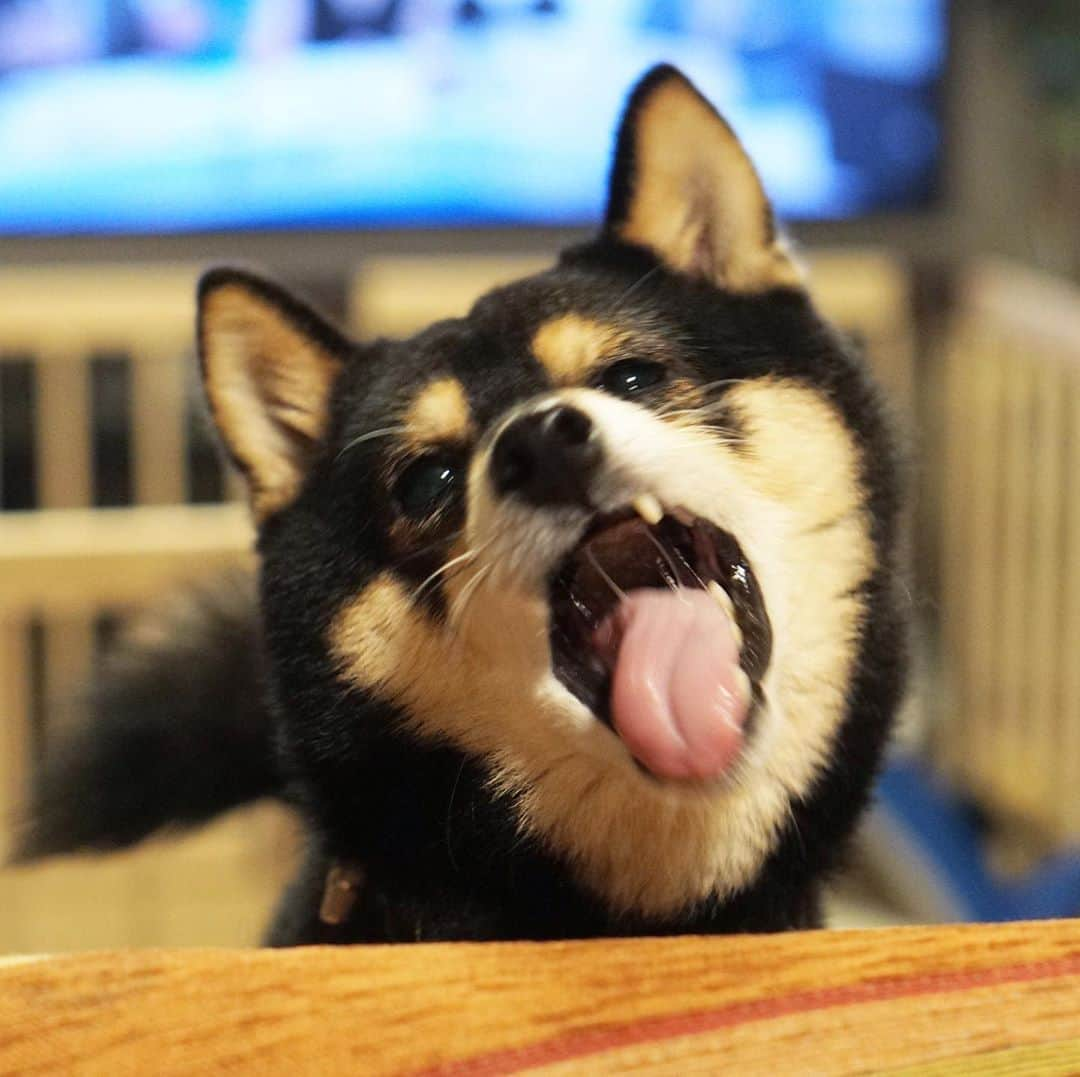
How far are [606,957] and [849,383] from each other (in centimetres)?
38

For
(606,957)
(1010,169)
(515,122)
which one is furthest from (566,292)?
(1010,169)

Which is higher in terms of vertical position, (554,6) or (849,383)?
(554,6)

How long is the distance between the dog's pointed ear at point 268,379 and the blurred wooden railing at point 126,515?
99 cm

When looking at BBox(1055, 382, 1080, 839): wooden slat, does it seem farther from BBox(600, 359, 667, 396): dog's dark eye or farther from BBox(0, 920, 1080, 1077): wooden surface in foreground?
BBox(0, 920, 1080, 1077): wooden surface in foreground

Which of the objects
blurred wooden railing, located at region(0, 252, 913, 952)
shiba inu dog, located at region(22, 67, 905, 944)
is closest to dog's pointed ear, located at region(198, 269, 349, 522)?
shiba inu dog, located at region(22, 67, 905, 944)

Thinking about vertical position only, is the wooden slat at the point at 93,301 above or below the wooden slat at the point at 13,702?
above

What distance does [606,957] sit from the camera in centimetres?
56

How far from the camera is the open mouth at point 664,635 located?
605mm

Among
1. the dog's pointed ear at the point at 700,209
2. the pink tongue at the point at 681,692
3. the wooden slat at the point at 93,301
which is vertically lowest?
the wooden slat at the point at 93,301

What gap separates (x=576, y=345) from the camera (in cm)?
77

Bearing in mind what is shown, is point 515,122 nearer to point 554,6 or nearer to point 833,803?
point 554,6

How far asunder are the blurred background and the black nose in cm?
129

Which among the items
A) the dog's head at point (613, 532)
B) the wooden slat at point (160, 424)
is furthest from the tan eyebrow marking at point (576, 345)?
the wooden slat at point (160, 424)

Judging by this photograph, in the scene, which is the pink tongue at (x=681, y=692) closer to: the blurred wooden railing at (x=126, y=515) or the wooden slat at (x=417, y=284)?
the blurred wooden railing at (x=126, y=515)
